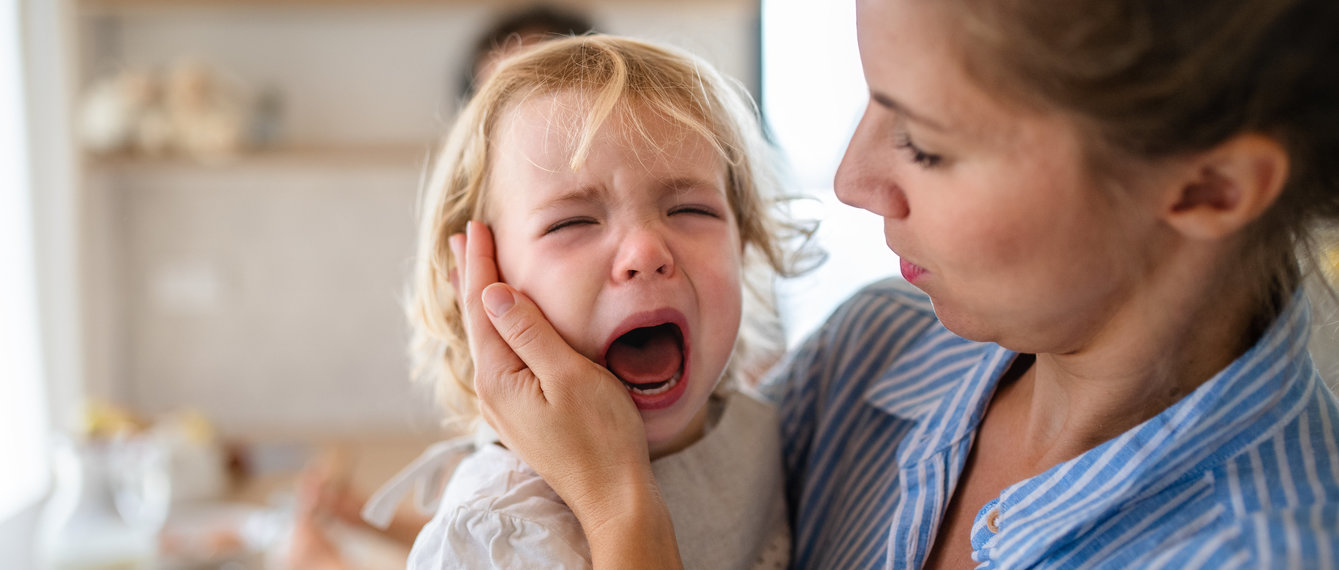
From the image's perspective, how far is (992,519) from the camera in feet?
2.48

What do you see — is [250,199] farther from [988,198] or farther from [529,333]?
[988,198]

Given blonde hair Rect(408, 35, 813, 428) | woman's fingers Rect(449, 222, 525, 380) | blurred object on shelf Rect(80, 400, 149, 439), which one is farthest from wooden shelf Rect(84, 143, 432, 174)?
woman's fingers Rect(449, 222, 525, 380)

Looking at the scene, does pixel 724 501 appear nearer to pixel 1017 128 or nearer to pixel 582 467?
pixel 582 467

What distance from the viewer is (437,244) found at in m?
1.01

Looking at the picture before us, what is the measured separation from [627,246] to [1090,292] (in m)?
0.39

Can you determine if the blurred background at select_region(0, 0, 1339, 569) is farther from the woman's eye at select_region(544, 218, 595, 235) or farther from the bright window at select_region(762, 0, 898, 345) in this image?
the woman's eye at select_region(544, 218, 595, 235)

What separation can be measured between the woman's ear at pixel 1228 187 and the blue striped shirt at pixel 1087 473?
0.12m

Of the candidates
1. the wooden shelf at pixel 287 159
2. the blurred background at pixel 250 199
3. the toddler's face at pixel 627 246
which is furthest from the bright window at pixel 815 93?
the toddler's face at pixel 627 246

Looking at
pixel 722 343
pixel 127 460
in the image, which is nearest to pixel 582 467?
pixel 722 343

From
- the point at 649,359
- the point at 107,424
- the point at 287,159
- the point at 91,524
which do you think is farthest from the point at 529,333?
the point at 287,159

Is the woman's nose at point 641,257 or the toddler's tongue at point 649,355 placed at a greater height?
the woman's nose at point 641,257

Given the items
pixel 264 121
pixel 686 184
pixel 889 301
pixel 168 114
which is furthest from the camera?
pixel 264 121

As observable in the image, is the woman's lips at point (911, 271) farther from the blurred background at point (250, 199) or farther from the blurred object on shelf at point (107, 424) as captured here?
the blurred object on shelf at point (107, 424)

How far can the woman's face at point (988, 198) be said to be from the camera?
0.62m
